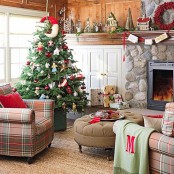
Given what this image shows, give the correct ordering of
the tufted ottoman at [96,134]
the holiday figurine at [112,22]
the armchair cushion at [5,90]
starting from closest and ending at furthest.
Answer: the tufted ottoman at [96,134] < the armchair cushion at [5,90] < the holiday figurine at [112,22]

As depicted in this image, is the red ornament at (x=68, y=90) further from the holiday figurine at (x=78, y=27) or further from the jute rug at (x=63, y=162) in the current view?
the holiday figurine at (x=78, y=27)

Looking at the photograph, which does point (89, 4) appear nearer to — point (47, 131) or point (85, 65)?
point (85, 65)

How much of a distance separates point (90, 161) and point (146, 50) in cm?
316

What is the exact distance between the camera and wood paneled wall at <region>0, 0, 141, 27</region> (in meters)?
7.20

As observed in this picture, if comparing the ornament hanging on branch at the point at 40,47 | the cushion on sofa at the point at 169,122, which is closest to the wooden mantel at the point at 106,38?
the ornament hanging on branch at the point at 40,47

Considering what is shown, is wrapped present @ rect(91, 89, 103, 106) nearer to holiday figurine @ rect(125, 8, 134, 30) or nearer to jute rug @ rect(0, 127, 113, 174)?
holiday figurine @ rect(125, 8, 134, 30)

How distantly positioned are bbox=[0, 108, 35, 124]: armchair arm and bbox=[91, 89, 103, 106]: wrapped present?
3106 millimetres

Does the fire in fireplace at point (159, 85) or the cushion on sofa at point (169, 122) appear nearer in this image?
the cushion on sofa at point (169, 122)

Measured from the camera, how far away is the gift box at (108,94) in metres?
7.36

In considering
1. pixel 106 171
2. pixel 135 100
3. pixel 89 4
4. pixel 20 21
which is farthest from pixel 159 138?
pixel 89 4

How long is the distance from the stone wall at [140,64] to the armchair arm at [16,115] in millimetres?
3240

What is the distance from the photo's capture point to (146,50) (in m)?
7.11

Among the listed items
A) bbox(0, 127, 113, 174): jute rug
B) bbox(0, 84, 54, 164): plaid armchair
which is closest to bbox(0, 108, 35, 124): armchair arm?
bbox(0, 84, 54, 164): plaid armchair

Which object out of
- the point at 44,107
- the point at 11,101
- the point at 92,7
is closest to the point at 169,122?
the point at 44,107
